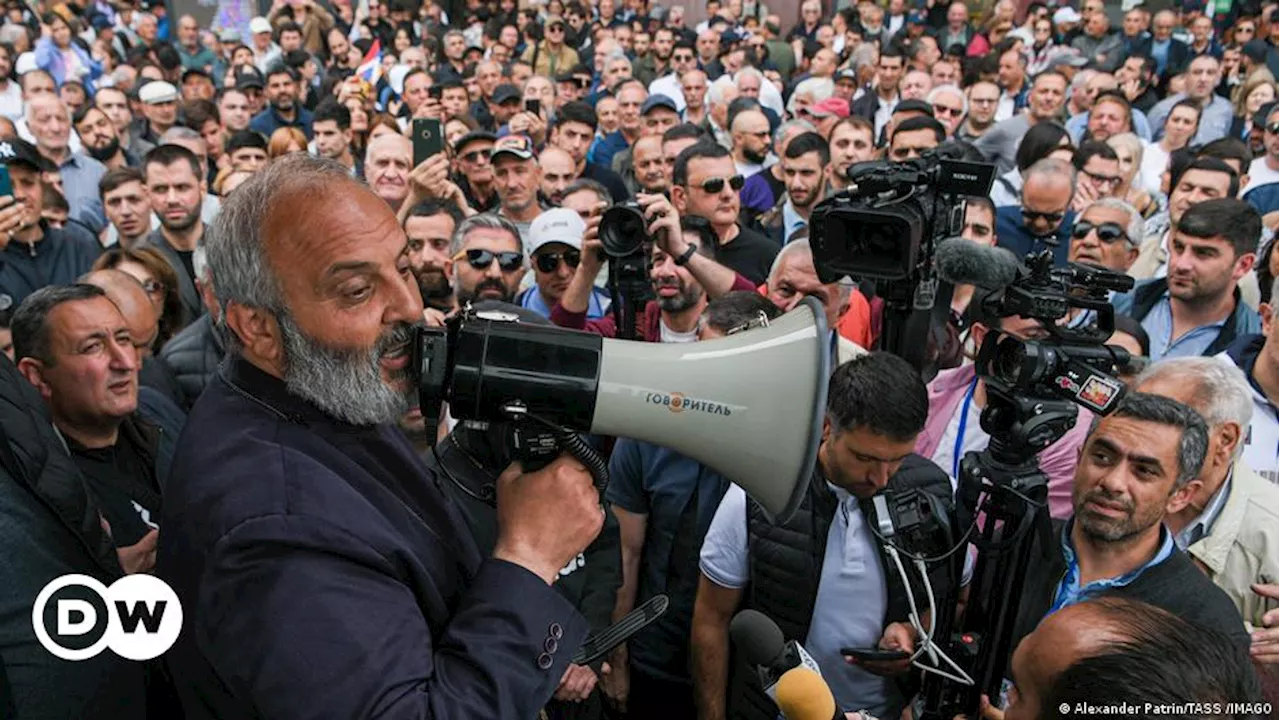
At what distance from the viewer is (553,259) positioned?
4328 mm

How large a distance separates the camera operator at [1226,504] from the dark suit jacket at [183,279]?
167 inches

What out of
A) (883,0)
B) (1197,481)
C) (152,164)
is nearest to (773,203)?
(152,164)

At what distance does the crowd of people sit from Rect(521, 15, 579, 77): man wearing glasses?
5.11 metres

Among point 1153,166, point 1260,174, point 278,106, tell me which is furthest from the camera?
point 278,106

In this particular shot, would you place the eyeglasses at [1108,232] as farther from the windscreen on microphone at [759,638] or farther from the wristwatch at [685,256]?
the windscreen on microphone at [759,638]

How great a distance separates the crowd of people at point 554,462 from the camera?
1337mm

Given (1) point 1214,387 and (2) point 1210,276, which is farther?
(2) point 1210,276

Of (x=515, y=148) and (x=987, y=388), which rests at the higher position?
(x=987, y=388)

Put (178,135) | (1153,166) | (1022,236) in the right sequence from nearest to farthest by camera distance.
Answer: (1022,236)
(178,135)
(1153,166)

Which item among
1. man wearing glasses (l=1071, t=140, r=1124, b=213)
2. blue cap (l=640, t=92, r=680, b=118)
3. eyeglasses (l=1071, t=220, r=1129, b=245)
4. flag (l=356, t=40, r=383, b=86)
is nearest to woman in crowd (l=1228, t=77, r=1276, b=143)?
man wearing glasses (l=1071, t=140, r=1124, b=213)

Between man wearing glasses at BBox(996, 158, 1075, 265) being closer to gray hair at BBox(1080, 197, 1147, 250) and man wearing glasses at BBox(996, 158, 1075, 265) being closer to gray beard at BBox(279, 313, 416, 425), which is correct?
gray hair at BBox(1080, 197, 1147, 250)

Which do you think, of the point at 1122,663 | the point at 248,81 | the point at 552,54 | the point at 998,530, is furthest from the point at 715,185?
the point at 552,54

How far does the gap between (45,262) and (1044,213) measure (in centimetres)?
561

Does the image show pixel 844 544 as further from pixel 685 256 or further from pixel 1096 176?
pixel 1096 176
